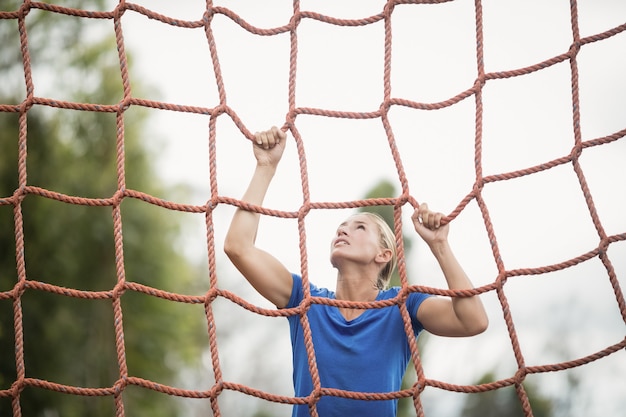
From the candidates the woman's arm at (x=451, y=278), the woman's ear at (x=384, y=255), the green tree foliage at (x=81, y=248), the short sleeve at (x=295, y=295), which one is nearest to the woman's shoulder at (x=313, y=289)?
the short sleeve at (x=295, y=295)

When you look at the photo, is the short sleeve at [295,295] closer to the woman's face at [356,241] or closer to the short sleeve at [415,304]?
the woman's face at [356,241]

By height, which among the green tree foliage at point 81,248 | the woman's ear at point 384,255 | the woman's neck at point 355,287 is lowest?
the woman's neck at point 355,287

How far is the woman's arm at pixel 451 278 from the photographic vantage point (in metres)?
1.35

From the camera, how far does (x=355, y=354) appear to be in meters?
1.45

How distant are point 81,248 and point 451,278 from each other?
19.1ft

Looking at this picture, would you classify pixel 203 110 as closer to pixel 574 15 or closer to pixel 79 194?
pixel 574 15

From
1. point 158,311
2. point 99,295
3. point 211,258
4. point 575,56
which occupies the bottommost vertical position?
point 99,295

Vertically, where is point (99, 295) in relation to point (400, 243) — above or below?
below

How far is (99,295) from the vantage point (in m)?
1.55

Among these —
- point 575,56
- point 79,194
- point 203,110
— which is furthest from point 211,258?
point 79,194

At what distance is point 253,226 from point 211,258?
0.13m

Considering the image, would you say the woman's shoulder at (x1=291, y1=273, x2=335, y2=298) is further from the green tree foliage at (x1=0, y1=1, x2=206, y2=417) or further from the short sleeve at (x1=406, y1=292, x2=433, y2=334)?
the green tree foliage at (x1=0, y1=1, x2=206, y2=417)

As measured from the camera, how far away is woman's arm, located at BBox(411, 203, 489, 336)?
1.35m

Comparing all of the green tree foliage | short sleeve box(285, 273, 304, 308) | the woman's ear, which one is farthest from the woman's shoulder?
the green tree foliage
